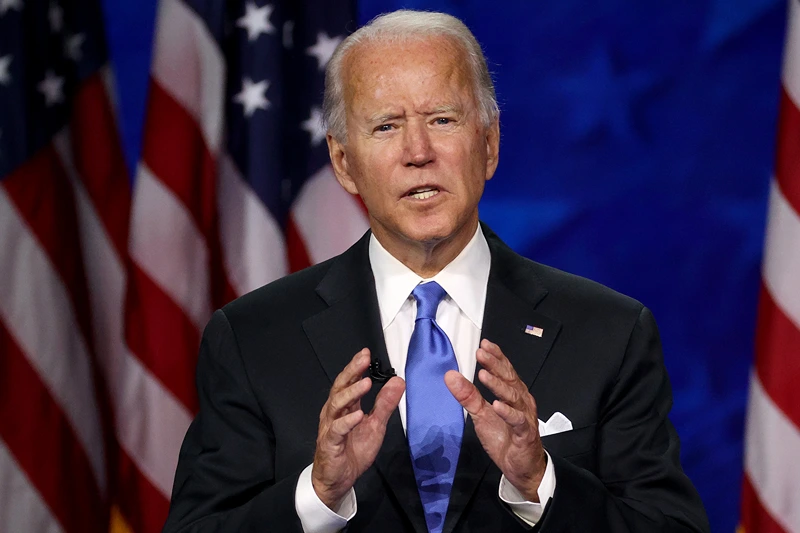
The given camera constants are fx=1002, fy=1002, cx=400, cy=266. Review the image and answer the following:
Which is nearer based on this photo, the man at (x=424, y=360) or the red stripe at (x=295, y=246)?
the man at (x=424, y=360)

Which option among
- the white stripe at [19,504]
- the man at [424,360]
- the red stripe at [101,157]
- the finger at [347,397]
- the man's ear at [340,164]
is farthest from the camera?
the red stripe at [101,157]

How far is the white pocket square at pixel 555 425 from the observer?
178cm

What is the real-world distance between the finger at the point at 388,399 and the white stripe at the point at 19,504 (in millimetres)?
2170

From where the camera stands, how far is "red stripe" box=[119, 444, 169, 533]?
3.47 metres

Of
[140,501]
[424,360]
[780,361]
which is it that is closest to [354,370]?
[424,360]

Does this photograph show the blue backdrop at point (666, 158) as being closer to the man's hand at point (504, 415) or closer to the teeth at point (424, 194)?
the teeth at point (424, 194)

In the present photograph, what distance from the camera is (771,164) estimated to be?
3.70 meters

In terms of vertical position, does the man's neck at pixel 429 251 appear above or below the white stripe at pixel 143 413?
above

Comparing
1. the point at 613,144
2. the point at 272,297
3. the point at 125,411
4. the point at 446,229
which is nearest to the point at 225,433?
the point at 272,297

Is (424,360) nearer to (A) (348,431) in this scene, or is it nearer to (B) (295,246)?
(A) (348,431)

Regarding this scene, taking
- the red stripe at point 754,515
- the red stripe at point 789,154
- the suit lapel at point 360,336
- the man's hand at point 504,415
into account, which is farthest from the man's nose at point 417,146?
the red stripe at point 754,515

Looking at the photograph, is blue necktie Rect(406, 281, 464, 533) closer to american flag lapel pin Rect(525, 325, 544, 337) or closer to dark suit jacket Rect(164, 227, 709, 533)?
dark suit jacket Rect(164, 227, 709, 533)

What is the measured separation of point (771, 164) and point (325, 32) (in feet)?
5.59

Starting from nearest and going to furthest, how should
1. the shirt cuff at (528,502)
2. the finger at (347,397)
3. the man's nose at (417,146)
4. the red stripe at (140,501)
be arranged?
the finger at (347,397) → the shirt cuff at (528,502) → the man's nose at (417,146) → the red stripe at (140,501)
